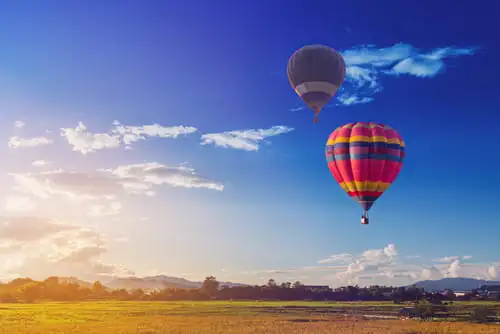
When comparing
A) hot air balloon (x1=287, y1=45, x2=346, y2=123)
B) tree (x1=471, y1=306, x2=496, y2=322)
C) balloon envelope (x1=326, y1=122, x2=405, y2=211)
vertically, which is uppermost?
hot air balloon (x1=287, y1=45, x2=346, y2=123)

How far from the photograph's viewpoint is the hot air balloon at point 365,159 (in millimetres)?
40844

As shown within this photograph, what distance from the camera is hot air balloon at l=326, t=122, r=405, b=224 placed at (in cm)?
4084

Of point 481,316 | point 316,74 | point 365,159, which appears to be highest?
point 316,74

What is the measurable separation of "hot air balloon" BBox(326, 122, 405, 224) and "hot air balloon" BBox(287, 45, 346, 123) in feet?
10.7

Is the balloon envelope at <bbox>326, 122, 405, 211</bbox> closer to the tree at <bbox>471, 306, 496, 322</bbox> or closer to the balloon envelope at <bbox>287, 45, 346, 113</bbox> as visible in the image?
the balloon envelope at <bbox>287, 45, 346, 113</bbox>

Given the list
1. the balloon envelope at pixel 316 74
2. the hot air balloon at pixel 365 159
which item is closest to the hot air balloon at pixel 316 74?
the balloon envelope at pixel 316 74

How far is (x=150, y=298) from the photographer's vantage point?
10144 centimetres

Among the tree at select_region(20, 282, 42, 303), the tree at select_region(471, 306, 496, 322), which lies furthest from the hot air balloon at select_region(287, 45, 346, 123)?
the tree at select_region(20, 282, 42, 303)

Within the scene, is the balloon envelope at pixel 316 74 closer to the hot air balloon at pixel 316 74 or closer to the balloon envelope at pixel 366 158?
the hot air balloon at pixel 316 74

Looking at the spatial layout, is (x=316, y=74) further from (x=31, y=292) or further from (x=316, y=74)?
(x=31, y=292)

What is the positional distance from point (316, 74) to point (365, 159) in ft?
25.2

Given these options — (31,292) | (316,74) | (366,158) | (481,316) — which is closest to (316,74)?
(316,74)

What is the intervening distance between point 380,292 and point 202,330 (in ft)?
210

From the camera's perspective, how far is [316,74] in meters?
43.9
